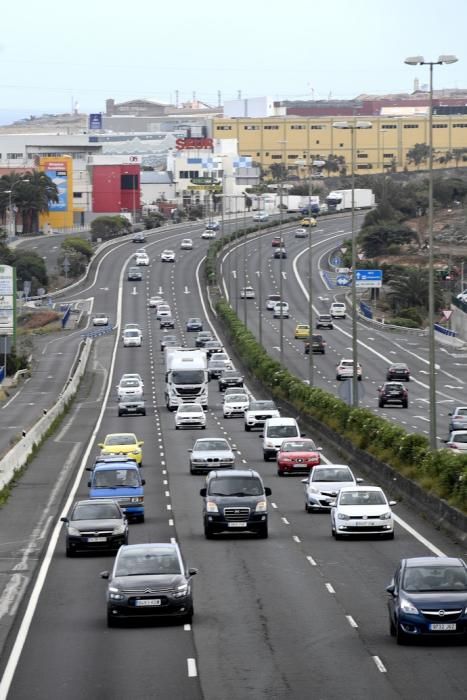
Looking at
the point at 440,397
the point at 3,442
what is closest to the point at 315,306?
the point at 440,397

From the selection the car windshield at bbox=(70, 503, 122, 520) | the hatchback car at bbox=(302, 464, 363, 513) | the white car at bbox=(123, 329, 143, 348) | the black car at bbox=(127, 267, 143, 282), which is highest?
the car windshield at bbox=(70, 503, 122, 520)

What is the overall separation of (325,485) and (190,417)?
30892mm

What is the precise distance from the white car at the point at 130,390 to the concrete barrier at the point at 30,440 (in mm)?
3020

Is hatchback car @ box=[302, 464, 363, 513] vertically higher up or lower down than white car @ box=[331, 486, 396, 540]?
lower down

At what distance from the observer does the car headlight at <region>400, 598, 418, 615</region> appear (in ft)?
75.4

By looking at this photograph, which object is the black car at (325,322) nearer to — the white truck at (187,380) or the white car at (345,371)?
the white car at (345,371)

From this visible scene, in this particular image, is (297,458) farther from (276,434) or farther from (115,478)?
(115,478)

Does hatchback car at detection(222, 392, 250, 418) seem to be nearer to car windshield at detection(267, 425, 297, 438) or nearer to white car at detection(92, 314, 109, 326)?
car windshield at detection(267, 425, 297, 438)

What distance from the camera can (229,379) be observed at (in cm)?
9438

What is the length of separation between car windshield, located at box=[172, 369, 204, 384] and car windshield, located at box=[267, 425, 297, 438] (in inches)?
873

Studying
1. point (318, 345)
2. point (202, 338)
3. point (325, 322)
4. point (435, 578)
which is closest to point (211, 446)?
point (435, 578)

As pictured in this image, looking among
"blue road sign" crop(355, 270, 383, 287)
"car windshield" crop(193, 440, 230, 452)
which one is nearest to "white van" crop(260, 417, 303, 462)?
"car windshield" crop(193, 440, 230, 452)

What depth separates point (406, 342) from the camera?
414 feet

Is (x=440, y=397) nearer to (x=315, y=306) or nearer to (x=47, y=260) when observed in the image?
(x=315, y=306)
